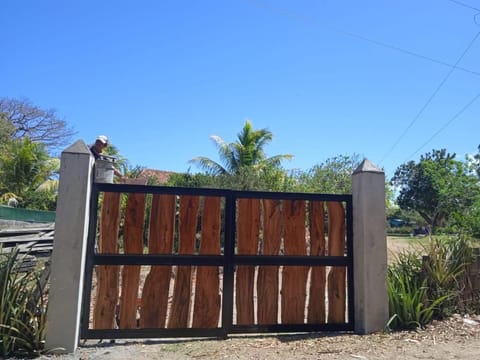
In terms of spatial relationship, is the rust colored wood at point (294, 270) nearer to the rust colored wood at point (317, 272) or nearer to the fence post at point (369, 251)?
the rust colored wood at point (317, 272)

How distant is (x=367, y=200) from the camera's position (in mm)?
4309

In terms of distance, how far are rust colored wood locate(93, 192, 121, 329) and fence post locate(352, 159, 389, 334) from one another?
2.74 m

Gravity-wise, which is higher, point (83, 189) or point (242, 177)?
point (242, 177)

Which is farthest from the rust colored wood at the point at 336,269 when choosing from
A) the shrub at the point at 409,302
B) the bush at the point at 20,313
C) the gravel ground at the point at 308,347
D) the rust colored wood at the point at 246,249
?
the bush at the point at 20,313

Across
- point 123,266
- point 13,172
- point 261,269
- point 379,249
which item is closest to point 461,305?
point 379,249

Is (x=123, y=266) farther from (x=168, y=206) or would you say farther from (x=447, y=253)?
(x=447, y=253)

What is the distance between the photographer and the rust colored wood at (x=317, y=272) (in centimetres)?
422

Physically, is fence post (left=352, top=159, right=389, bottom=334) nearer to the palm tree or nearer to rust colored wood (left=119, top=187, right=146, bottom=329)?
rust colored wood (left=119, top=187, right=146, bottom=329)

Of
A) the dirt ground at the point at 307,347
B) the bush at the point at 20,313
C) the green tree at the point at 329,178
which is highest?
the green tree at the point at 329,178

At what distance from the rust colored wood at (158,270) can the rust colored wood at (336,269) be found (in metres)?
1.89

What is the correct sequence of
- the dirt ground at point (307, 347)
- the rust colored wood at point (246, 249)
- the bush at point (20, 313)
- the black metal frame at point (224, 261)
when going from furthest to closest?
the rust colored wood at point (246, 249)
the black metal frame at point (224, 261)
the dirt ground at point (307, 347)
the bush at point (20, 313)

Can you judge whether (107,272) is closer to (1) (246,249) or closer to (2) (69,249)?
(2) (69,249)

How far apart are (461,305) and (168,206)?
13.0 ft

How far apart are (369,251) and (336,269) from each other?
0.44 metres
